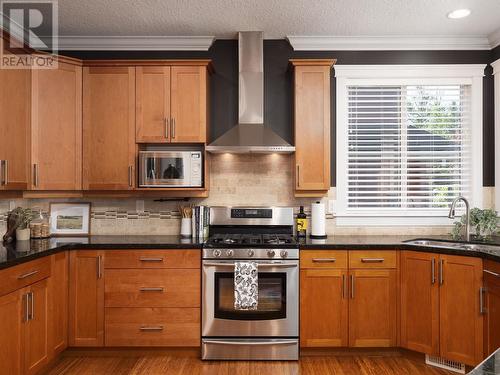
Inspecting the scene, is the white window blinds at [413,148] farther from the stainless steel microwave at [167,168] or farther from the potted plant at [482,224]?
the stainless steel microwave at [167,168]

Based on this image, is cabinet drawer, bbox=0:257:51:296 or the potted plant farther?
the potted plant

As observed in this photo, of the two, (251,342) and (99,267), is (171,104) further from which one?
(251,342)

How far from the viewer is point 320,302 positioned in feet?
10.6

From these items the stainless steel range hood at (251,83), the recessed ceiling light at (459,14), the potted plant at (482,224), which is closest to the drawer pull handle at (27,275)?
the stainless steel range hood at (251,83)

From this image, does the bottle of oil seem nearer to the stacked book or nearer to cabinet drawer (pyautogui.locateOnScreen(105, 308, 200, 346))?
Result: the stacked book

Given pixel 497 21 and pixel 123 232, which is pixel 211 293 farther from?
pixel 497 21

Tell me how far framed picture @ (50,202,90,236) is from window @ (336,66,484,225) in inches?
97.6

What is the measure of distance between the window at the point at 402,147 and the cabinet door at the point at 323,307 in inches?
31.5

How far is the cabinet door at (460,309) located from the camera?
2871 millimetres

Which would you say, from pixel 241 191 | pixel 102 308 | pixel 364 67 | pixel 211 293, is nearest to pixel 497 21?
pixel 364 67

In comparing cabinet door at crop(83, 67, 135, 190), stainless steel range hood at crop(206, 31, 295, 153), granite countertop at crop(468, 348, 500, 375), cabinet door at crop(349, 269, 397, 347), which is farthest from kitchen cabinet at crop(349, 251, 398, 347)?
granite countertop at crop(468, 348, 500, 375)

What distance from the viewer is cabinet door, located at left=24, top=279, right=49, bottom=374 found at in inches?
104

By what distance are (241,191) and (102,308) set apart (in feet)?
5.27

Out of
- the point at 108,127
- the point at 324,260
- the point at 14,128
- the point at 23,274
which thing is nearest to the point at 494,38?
the point at 324,260
